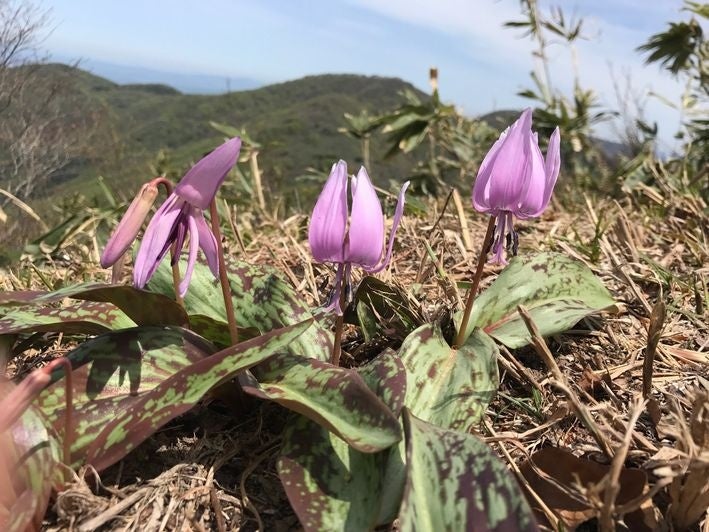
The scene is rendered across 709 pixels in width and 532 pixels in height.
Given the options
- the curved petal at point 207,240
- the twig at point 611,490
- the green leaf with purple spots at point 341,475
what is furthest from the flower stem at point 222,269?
the twig at point 611,490

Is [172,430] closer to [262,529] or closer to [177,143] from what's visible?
[262,529]

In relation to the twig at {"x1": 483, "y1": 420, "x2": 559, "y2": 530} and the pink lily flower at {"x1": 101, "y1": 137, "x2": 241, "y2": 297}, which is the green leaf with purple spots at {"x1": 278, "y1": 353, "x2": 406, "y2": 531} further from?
the pink lily flower at {"x1": 101, "y1": 137, "x2": 241, "y2": 297}

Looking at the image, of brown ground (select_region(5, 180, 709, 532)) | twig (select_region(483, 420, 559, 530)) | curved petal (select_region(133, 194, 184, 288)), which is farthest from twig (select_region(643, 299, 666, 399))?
curved petal (select_region(133, 194, 184, 288))

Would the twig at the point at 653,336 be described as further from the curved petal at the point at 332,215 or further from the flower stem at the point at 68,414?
the flower stem at the point at 68,414

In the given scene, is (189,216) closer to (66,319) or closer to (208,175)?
(208,175)

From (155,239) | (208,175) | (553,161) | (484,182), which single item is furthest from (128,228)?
(553,161)

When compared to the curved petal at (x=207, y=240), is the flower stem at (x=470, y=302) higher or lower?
lower

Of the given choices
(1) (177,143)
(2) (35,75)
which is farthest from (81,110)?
(1) (177,143)
